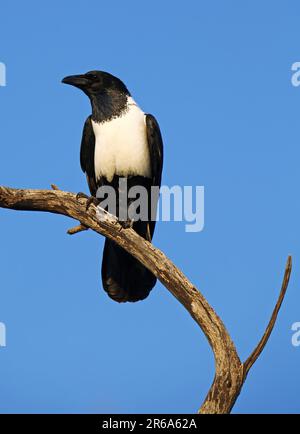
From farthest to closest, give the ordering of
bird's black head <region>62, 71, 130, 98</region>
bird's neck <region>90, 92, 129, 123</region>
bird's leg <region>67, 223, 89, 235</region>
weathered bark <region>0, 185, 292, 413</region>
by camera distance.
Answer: bird's black head <region>62, 71, 130, 98</region>
bird's neck <region>90, 92, 129, 123</region>
bird's leg <region>67, 223, 89, 235</region>
weathered bark <region>0, 185, 292, 413</region>

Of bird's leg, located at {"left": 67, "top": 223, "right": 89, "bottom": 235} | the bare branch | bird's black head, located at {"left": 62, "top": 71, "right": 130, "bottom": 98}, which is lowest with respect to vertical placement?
the bare branch

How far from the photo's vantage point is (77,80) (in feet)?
25.9

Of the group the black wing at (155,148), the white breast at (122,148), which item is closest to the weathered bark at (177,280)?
the white breast at (122,148)

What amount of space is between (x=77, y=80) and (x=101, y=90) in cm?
25

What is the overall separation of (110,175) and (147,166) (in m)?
0.36

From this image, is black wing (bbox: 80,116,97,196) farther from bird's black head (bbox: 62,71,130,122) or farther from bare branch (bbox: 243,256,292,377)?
bare branch (bbox: 243,256,292,377)

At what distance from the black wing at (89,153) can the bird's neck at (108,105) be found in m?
0.13

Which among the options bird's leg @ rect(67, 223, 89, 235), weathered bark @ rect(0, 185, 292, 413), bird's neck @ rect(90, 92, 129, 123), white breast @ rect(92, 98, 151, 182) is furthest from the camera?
bird's neck @ rect(90, 92, 129, 123)

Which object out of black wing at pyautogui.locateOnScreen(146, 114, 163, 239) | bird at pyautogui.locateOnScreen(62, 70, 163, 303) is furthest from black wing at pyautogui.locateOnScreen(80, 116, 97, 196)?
black wing at pyautogui.locateOnScreen(146, 114, 163, 239)

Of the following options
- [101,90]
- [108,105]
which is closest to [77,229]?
[108,105]

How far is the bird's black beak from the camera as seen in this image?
787cm

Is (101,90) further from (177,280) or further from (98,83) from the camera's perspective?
(177,280)

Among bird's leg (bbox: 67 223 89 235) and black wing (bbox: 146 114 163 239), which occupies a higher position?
black wing (bbox: 146 114 163 239)
